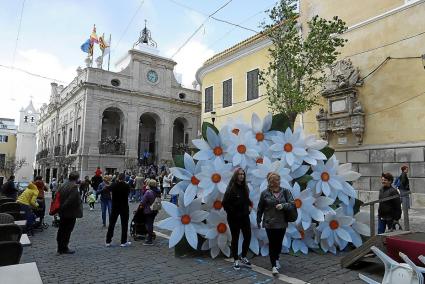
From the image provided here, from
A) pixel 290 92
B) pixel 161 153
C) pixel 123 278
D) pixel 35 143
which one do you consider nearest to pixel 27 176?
pixel 35 143

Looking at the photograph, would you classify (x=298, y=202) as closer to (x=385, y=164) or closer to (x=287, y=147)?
(x=287, y=147)

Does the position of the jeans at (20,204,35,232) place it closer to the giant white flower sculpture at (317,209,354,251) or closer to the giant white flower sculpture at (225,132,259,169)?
the giant white flower sculpture at (225,132,259,169)

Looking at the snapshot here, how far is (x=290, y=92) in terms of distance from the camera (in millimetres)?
12945

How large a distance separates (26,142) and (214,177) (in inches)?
2476

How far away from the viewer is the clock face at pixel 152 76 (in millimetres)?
33253

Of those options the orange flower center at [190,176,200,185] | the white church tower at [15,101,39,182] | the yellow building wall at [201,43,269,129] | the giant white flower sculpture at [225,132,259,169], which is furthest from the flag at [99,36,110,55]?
the white church tower at [15,101,39,182]

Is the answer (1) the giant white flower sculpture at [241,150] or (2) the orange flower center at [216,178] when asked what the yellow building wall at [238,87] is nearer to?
(1) the giant white flower sculpture at [241,150]

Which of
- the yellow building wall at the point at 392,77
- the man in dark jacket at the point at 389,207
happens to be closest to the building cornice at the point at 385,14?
the yellow building wall at the point at 392,77

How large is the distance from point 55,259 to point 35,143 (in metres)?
61.1

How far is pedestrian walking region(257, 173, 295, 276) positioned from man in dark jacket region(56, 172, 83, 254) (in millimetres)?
3905

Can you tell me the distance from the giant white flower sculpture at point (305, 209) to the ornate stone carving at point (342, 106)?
30.6ft

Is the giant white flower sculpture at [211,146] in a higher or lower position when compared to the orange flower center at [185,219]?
higher

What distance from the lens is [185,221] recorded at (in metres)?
→ 6.84

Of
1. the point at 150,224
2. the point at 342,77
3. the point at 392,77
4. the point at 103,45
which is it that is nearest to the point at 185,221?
the point at 150,224
